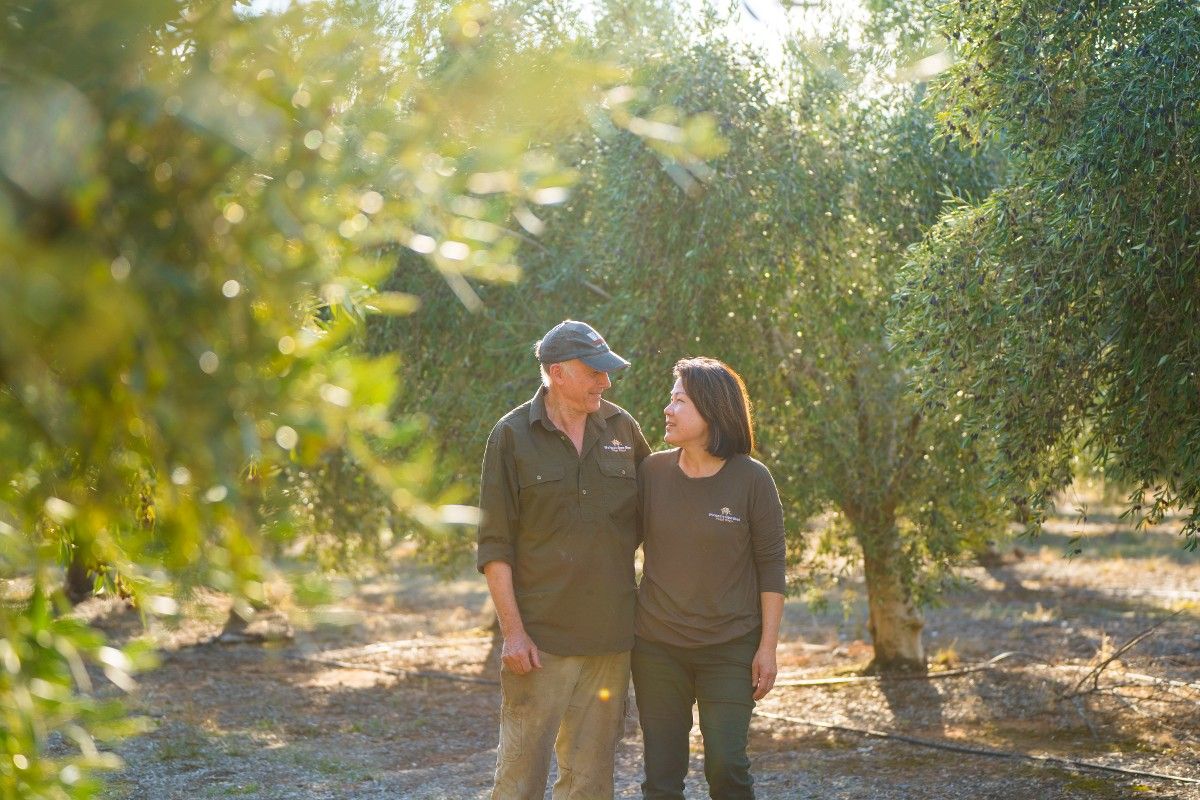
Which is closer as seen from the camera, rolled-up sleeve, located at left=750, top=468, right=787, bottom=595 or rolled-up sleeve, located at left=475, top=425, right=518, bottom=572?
rolled-up sleeve, located at left=475, top=425, right=518, bottom=572

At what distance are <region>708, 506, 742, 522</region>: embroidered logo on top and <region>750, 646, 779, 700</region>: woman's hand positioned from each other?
498 millimetres

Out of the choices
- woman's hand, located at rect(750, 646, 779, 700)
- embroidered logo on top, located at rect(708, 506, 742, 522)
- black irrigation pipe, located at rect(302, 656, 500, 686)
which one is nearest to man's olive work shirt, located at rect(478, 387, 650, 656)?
embroidered logo on top, located at rect(708, 506, 742, 522)

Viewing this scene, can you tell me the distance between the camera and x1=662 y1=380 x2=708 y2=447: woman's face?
4934mm

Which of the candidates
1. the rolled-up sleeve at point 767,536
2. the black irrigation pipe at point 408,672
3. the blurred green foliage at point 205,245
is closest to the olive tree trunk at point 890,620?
the black irrigation pipe at point 408,672

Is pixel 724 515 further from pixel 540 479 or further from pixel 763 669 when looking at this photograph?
pixel 540 479

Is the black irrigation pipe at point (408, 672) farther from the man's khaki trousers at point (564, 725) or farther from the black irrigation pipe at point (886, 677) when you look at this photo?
the man's khaki trousers at point (564, 725)

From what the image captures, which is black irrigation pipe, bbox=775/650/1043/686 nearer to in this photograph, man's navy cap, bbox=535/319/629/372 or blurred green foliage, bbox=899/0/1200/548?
blurred green foliage, bbox=899/0/1200/548

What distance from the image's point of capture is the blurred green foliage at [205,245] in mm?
1570

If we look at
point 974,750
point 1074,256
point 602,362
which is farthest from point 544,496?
point 974,750

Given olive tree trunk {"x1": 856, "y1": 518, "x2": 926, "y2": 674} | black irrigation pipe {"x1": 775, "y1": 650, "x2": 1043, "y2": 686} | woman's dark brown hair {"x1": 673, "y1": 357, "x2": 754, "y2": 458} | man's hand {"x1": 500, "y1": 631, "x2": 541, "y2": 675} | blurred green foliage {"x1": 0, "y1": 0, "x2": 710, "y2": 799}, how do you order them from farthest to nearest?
black irrigation pipe {"x1": 775, "y1": 650, "x2": 1043, "y2": 686}
olive tree trunk {"x1": 856, "y1": 518, "x2": 926, "y2": 674}
woman's dark brown hair {"x1": 673, "y1": 357, "x2": 754, "y2": 458}
man's hand {"x1": 500, "y1": 631, "x2": 541, "y2": 675}
blurred green foliage {"x1": 0, "y1": 0, "x2": 710, "y2": 799}

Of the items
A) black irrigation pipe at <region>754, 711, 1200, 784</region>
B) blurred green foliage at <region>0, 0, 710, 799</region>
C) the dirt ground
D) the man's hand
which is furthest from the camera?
the dirt ground

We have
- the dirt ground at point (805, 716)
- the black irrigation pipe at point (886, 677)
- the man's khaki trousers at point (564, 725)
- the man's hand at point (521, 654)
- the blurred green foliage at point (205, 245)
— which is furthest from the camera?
the black irrigation pipe at point (886, 677)

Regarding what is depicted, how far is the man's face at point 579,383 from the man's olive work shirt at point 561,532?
0.31 feet

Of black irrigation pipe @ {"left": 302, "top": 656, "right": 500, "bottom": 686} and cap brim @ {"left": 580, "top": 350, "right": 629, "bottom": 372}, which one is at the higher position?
cap brim @ {"left": 580, "top": 350, "right": 629, "bottom": 372}
